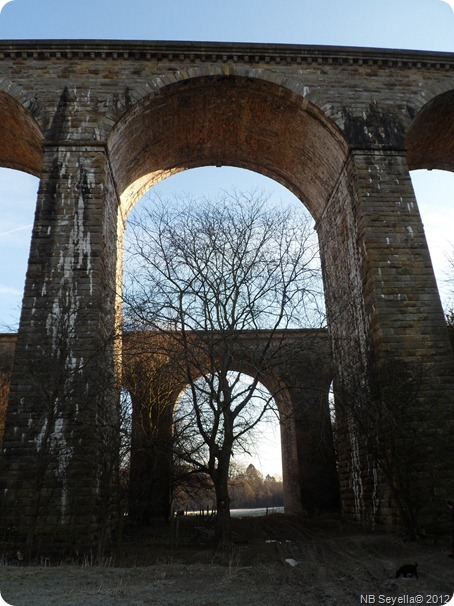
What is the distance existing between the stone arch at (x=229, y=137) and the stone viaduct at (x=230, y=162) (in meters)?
0.05

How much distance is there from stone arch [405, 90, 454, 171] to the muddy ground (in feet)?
33.7

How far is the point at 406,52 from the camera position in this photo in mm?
13578

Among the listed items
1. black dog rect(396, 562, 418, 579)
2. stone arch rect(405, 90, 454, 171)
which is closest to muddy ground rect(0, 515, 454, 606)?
black dog rect(396, 562, 418, 579)

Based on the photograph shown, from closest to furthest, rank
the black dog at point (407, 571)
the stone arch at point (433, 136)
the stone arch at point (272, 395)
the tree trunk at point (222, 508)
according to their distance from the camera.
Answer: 1. the black dog at point (407, 571)
2. the tree trunk at point (222, 508)
3. the stone arch at point (272, 395)
4. the stone arch at point (433, 136)

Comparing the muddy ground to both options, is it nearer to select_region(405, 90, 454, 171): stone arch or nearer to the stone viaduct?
the stone viaduct

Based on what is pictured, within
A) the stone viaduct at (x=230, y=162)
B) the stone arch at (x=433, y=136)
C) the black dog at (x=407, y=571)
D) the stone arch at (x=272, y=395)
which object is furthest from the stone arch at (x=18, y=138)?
the black dog at (x=407, y=571)

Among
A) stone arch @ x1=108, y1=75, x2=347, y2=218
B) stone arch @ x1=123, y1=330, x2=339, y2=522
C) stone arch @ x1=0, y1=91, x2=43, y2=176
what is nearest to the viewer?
stone arch @ x1=123, y1=330, x2=339, y2=522

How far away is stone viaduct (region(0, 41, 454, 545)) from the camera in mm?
9570

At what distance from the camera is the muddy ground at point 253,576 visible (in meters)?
5.63

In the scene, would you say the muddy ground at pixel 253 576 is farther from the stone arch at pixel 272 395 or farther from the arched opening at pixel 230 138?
the arched opening at pixel 230 138

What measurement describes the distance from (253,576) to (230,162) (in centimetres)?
1255

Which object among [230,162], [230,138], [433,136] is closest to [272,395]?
[230,138]

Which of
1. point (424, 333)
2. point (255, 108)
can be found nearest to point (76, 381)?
point (424, 333)

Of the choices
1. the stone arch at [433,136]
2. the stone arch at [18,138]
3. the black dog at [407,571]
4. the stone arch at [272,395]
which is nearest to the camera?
the black dog at [407,571]
